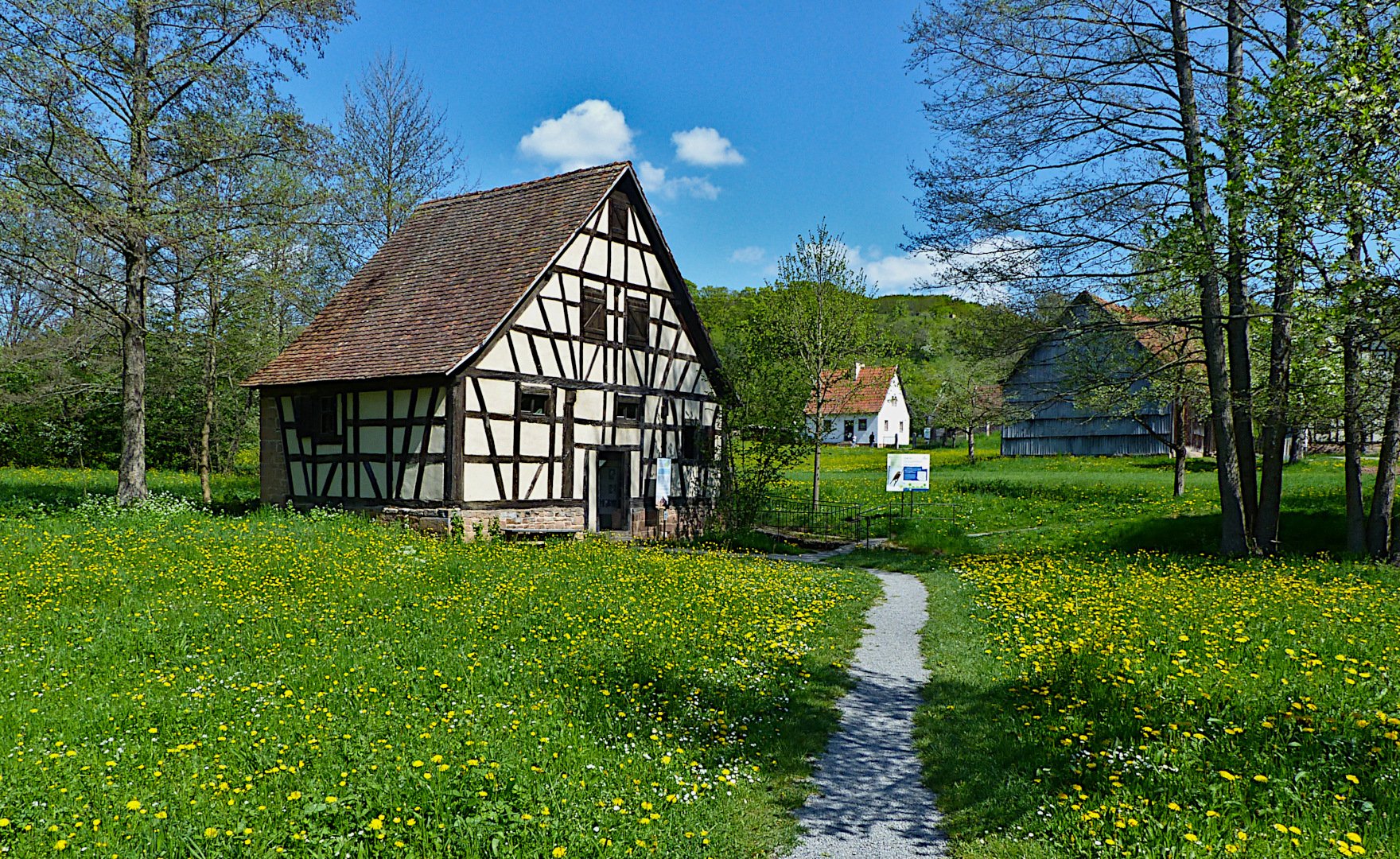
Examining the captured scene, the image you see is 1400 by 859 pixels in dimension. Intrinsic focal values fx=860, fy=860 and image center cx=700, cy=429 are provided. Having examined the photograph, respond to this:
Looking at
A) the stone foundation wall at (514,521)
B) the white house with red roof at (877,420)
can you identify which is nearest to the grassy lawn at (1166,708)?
the stone foundation wall at (514,521)

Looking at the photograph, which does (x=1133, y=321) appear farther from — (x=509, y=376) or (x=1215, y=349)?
(x=509, y=376)

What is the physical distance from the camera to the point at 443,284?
20.7 metres

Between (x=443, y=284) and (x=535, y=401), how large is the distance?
3883 mm

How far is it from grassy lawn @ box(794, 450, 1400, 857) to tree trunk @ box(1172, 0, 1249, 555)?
4.29 ft

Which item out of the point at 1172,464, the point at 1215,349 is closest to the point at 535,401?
the point at 1215,349

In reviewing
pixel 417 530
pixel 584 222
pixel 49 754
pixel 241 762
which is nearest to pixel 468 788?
pixel 241 762

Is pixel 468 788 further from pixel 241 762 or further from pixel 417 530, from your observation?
pixel 417 530

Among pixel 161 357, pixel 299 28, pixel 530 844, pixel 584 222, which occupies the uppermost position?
pixel 299 28

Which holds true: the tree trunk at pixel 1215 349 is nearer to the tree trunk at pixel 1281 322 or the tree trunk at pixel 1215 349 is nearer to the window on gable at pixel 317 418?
the tree trunk at pixel 1281 322

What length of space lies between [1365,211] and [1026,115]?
736cm

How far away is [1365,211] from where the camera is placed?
9.16 metres

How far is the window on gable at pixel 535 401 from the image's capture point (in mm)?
19125

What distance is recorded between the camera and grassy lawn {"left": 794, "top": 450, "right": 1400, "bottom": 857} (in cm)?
493

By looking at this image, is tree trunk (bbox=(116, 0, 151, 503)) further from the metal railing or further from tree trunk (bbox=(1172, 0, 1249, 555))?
tree trunk (bbox=(1172, 0, 1249, 555))
